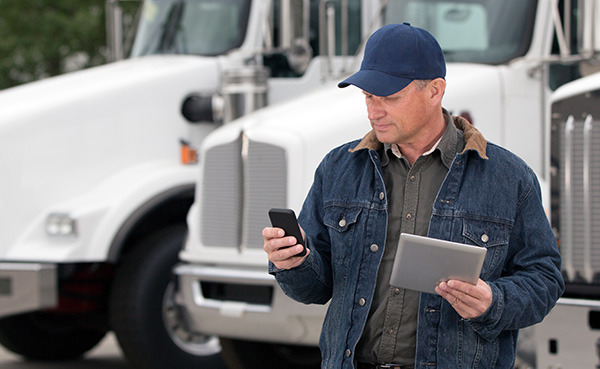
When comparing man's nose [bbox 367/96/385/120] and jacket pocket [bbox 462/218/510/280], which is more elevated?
man's nose [bbox 367/96/385/120]

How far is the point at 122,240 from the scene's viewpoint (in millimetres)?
6824

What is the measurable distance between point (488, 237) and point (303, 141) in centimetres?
298

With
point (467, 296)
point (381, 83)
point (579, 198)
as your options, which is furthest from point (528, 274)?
point (579, 198)

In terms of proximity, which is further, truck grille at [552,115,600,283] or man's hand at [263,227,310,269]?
truck grille at [552,115,600,283]

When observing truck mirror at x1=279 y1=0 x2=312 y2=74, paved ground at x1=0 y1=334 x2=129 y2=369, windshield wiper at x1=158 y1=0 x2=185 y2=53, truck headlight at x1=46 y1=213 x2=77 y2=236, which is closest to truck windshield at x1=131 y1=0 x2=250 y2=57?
windshield wiper at x1=158 y1=0 x2=185 y2=53

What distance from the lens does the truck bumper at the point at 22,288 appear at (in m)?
6.54

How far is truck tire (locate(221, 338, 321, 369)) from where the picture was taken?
21.4ft

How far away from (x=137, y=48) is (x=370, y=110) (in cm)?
568

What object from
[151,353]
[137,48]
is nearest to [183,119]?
[137,48]

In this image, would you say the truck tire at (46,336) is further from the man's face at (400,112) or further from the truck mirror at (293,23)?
the man's face at (400,112)

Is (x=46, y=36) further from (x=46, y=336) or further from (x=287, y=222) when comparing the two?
(x=287, y=222)

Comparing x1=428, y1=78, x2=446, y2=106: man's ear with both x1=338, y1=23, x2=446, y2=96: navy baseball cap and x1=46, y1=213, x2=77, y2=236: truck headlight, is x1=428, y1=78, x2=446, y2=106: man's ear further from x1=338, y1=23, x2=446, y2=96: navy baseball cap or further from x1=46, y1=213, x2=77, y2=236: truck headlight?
x1=46, y1=213, x2=77, y2=236: truck headlight

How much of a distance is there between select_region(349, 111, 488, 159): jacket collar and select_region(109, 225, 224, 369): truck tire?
12.4 ft

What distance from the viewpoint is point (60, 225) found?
6.81m
